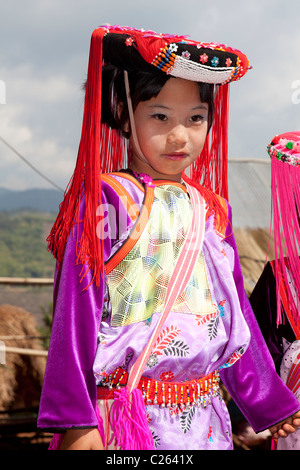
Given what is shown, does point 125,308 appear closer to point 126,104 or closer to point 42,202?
point 126,104

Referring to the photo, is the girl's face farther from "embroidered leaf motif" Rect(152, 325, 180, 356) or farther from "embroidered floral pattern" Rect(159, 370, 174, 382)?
"embroidered floral pattern" Rect(159, 370, 174, 382)

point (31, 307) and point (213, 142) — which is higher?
point (213, 142)

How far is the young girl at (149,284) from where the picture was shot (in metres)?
1.48

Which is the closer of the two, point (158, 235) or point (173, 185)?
point (158, 235)

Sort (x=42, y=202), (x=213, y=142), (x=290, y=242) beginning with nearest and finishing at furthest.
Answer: (x=213, y=142), (x=290, y=242), (x=42, y=202)

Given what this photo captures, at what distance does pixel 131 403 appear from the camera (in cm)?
148

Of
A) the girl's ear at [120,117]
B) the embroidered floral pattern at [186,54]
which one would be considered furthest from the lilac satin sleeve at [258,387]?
the embroidered floral pattern at [186,54]

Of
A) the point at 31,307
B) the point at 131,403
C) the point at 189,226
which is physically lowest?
the point at 31,307

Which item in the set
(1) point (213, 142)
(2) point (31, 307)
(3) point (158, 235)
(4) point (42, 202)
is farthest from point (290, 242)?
(4) point (42, 202)

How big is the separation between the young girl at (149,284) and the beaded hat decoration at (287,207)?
33cm

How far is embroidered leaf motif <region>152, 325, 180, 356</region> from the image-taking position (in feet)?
4.98

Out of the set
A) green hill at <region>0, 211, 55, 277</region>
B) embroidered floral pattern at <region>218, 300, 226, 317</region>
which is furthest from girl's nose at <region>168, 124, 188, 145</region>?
green hill at <region>0, 211, 55, 277</region>

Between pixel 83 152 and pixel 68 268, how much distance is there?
34cm

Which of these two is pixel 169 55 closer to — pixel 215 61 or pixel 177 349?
pixel 215 61
